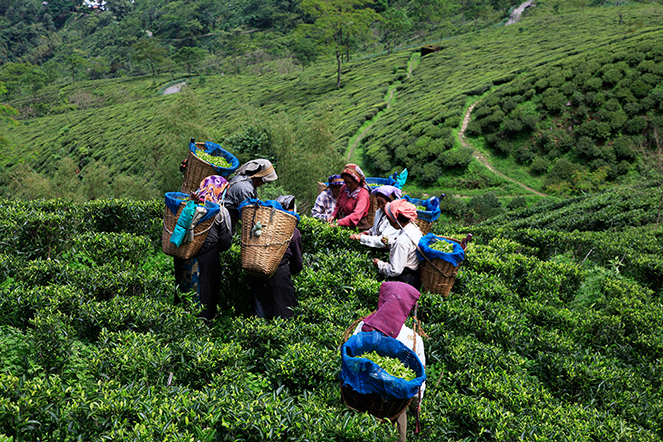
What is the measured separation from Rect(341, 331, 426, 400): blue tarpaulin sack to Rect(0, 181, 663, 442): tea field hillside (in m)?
0.28

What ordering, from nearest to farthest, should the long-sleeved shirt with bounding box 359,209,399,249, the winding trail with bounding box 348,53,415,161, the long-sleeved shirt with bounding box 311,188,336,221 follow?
the long-sleeved shirt with bounding box 359,209,399,249 → the long-sleeved shirt with bounding box 311,188,336,221 → the winding trail with bounding box 348,53,415,161

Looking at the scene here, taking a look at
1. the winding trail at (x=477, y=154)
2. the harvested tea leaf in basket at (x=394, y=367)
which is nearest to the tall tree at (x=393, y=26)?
the winding trail at (x=477, y=154)

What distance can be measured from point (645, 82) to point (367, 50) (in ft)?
196

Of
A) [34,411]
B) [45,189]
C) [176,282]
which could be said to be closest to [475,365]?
[176,282]

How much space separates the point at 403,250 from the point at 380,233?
0.65m

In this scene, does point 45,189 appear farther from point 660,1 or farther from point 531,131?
point 660,1

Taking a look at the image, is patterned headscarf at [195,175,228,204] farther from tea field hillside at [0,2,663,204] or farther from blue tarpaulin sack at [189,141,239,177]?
tea field hillside at [0,2,663,204]

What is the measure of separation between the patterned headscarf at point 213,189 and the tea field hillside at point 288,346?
900mm

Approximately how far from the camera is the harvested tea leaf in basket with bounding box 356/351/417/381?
3.03 meters

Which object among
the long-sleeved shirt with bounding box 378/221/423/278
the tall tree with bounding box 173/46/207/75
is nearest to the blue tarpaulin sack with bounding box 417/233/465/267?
the long-sleeved shirt with bounding box 378/221/423/278

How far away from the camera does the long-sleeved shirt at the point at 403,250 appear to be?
4.98 metres

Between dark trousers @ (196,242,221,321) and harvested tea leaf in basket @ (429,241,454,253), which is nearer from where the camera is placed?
dark trousers @ (196,242,221,321)

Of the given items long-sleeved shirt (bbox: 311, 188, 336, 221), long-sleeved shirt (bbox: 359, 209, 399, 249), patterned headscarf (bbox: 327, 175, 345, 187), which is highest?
patterned headscarf (bbox: 327, 175, 345, 187)

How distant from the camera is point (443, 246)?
16.8 ft
